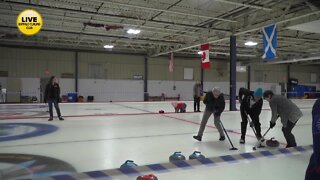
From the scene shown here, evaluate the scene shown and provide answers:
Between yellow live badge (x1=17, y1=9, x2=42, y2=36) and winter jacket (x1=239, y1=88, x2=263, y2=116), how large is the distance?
6.79 m

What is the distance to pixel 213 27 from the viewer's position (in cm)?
1662

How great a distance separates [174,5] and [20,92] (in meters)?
17.1

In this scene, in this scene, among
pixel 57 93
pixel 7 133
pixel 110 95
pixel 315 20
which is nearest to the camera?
pixel 7 133

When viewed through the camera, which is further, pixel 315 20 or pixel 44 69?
pixel 44 69

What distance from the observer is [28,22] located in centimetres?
912

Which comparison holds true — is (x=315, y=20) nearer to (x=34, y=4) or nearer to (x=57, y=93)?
(x=57, y=93)

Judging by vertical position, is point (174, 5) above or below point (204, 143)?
above

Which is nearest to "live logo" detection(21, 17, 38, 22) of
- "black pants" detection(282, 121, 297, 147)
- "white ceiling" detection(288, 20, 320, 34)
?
"black pants" detection(282, 121, 297, 147)

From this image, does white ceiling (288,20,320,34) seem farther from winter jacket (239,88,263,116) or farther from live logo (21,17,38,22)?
live logo (21,17,38,22)

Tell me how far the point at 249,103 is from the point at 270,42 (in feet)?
22.6

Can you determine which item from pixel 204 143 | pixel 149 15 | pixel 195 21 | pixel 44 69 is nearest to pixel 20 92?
pixel 44 69

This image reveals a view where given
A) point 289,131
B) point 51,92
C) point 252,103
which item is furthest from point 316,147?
point 51,92

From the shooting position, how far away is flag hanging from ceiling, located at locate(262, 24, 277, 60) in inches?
452

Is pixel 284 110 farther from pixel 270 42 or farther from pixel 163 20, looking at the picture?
pixel 163 20
